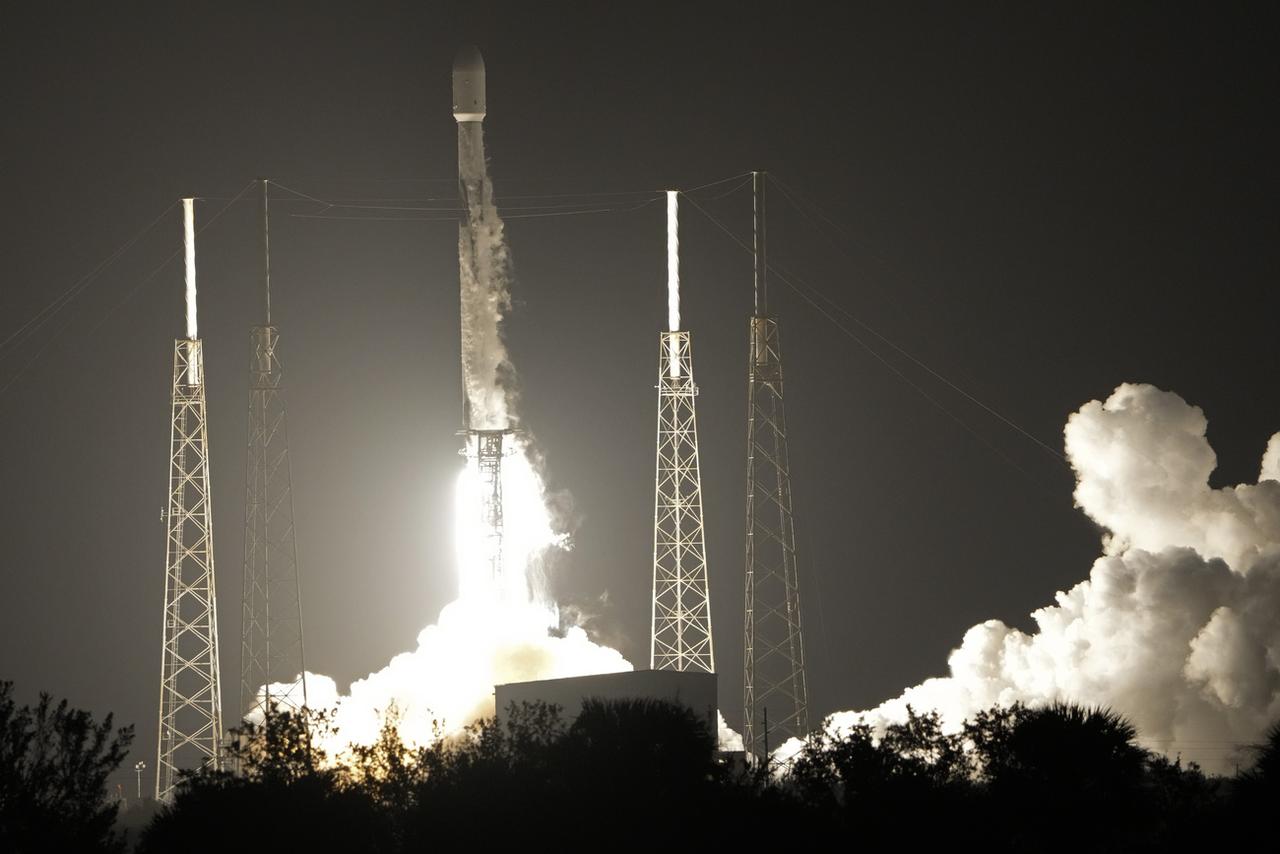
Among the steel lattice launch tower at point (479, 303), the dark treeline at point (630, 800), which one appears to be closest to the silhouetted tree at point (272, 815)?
the dark treeline at point (630, 800)

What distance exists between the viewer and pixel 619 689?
207 ft

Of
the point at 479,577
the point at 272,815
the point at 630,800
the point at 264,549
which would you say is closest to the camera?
the point at 272,815

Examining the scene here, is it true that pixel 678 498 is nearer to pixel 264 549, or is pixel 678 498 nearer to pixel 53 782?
pixel 264 549

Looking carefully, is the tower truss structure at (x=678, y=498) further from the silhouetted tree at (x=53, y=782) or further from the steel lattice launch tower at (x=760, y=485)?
the silhouetted tree at (x=53, y=782)

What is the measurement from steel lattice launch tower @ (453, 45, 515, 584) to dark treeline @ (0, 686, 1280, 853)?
63.0ft

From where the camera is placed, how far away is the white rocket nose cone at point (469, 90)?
226 ft

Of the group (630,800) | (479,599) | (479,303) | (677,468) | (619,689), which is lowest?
(630,800)

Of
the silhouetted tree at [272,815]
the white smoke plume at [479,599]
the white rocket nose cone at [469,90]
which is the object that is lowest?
the silhouetted tree at [272,815]

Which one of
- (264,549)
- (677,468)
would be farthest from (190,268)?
(677,468)

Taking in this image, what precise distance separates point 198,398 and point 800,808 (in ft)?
80.8

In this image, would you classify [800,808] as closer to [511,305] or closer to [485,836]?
[485,836]

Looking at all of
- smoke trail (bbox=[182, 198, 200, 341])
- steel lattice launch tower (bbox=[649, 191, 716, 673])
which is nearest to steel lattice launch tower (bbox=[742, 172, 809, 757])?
steel lattice launch tower (bbox=[649, 191, 716, 673])

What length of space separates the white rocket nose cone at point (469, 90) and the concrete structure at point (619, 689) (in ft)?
47.0

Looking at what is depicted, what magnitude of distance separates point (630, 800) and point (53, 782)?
382 inches
